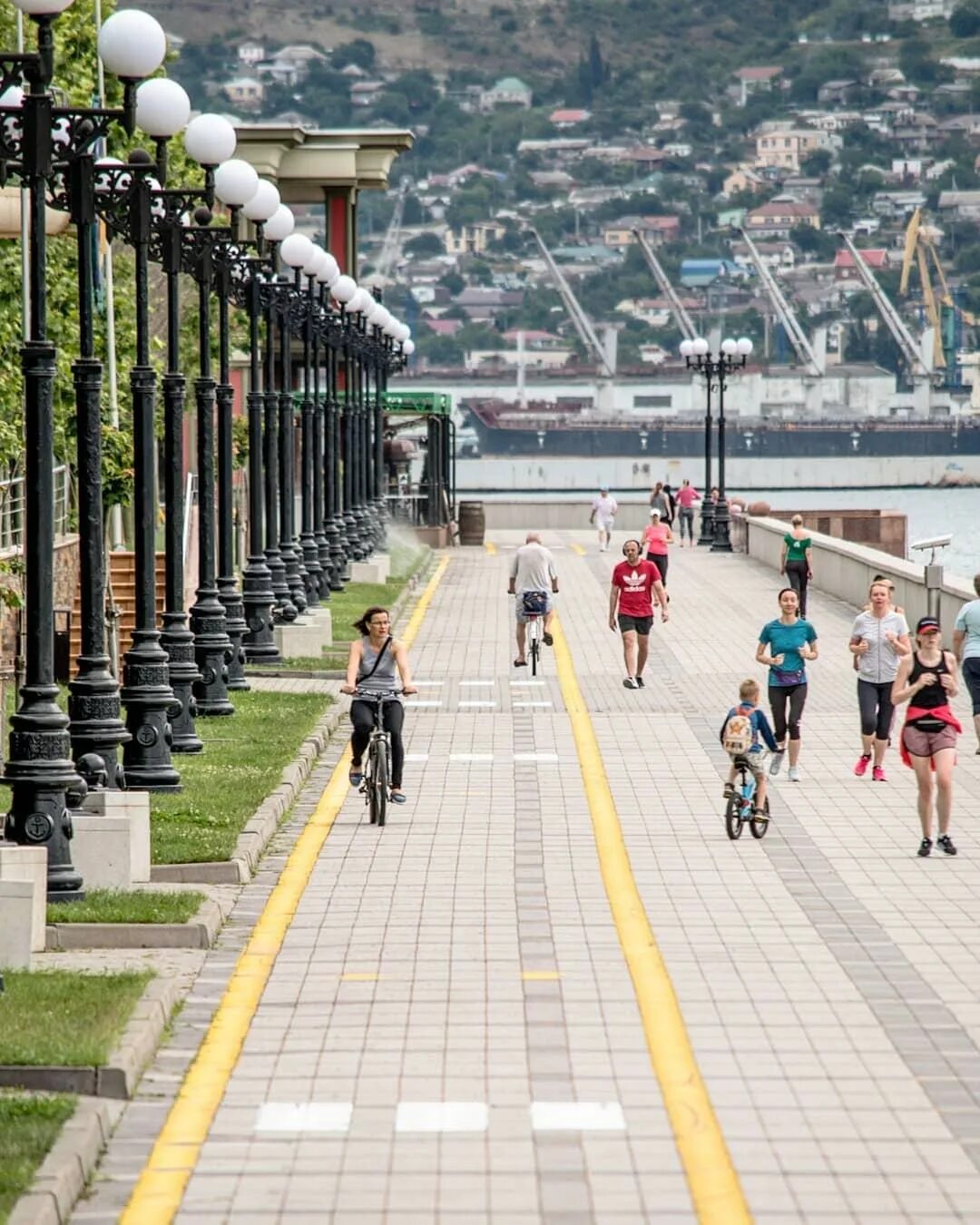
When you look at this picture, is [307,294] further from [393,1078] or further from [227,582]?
[393,1078]

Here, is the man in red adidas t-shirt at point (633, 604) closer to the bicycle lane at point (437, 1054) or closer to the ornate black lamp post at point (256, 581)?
the ornate black lamp post at point (256, 581)

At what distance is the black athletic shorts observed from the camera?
1169 inches

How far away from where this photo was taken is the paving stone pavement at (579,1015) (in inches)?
348

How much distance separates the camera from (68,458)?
142ft

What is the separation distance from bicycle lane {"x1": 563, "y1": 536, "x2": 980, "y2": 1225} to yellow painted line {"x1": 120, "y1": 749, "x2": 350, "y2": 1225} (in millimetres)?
1878

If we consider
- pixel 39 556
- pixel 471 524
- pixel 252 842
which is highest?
pixel 39 556

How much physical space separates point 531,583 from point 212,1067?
21.6 m

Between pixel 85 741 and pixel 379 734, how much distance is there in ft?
8.50

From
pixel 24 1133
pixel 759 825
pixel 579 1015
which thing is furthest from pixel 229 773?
pixel 24 1133

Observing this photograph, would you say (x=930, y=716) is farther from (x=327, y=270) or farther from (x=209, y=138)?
(x=327, y=270)

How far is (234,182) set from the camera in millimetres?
23109

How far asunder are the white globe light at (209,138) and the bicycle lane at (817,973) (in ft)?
19.0

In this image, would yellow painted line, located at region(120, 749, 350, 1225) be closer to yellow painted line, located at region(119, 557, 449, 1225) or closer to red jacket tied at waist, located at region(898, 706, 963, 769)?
yellow painted line, located at region(119, 557, 449, 1225)

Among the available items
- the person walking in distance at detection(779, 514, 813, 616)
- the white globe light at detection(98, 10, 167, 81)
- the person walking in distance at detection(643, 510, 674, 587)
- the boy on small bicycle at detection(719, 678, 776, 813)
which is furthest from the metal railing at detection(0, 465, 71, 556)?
the white globe light at detection(98, 10, 167, 81)
